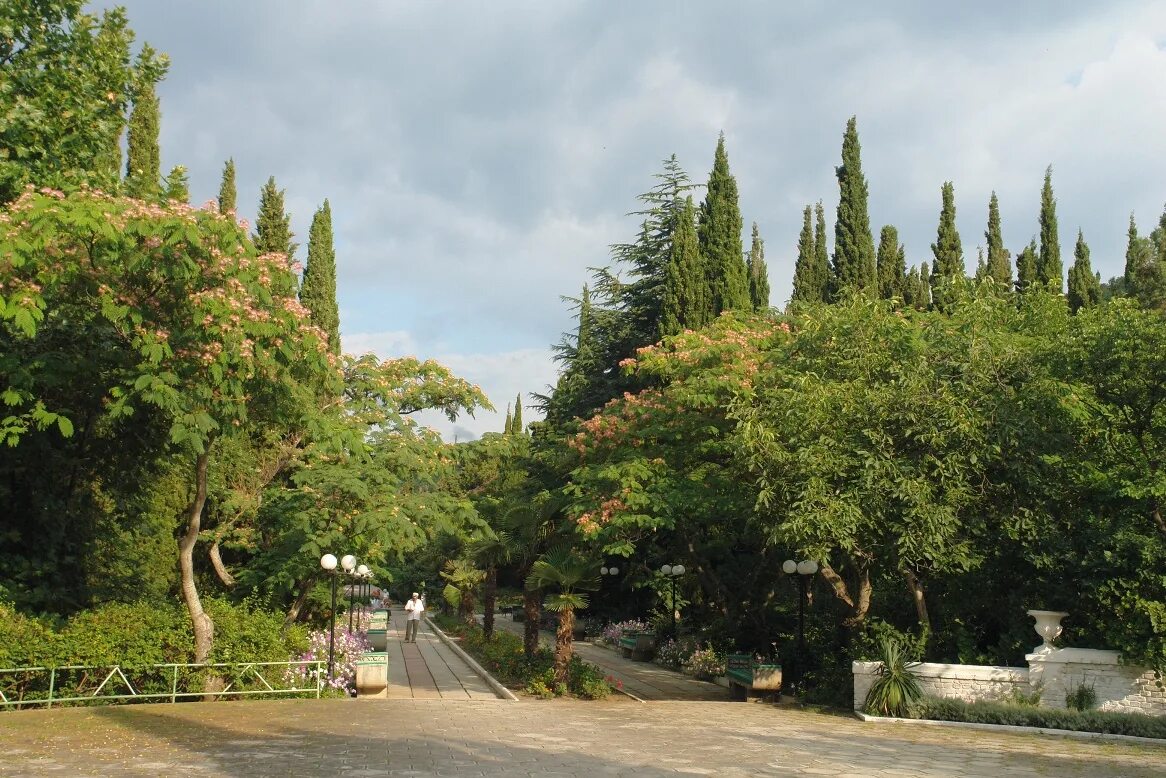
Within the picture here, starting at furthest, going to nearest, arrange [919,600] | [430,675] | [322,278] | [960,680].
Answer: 1. [322,278]
2. [430,675]
3. [919,600]
4. [960,680]

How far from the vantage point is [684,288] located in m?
28.3

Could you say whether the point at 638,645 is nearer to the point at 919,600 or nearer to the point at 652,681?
the point at 652,681

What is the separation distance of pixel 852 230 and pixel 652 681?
19737 millimetres

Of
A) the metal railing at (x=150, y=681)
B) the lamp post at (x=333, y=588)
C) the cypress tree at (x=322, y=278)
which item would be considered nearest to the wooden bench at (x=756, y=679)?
the lamp post at (x=333, y=588)

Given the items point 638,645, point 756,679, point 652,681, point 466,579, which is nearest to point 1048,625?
point 756,679

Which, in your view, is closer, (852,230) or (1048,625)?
(1048,625)

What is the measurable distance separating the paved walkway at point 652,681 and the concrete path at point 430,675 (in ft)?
9.44

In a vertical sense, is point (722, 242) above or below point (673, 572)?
above

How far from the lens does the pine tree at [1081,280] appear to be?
156ft

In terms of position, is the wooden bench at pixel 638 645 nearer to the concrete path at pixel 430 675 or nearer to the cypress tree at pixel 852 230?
the concrete path at pixel 430 675

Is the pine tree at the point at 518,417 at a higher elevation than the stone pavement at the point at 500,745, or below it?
higher

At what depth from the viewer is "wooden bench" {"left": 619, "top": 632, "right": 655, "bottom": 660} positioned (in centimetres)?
2817

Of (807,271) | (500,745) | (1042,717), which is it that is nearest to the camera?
(500,745)

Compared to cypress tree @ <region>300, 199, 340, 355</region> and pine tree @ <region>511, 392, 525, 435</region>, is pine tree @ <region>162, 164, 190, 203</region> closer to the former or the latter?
cypress tree @ <region>300, 199, 340, 355</region>
